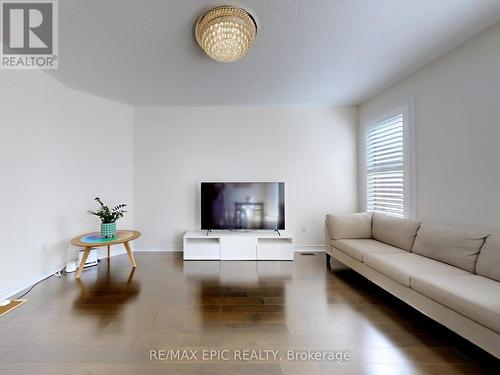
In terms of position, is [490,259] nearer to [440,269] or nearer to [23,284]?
[440,269]

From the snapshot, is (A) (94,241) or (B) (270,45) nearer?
(B) (270,45)

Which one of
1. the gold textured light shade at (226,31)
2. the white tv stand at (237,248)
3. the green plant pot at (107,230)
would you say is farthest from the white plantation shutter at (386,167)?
the green plant pot at (107,230)

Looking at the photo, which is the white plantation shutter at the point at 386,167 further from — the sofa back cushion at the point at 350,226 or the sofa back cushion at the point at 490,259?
the sofa back cushion at the point at 490,259

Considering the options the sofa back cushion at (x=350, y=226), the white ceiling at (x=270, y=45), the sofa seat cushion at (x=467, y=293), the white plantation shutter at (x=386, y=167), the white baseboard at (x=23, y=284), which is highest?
the white ceiling at (x=270, y=45)

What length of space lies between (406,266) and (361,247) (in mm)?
642

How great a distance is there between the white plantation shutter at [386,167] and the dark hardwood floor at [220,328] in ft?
4.00

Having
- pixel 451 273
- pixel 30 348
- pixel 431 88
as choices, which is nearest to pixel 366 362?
pixel 451 273

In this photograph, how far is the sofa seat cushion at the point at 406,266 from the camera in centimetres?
183

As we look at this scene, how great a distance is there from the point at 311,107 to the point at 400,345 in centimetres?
343

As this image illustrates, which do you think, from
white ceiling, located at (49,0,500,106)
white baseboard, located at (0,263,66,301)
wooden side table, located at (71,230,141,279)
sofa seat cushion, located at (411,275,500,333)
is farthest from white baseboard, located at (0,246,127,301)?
sofa seat cushion, located at (411,275,500,333)

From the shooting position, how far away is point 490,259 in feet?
5.58

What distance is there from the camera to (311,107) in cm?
388

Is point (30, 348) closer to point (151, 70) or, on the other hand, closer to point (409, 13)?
point (151, 70)

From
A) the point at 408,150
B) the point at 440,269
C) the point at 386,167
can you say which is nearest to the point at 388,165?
the point at 386,167
